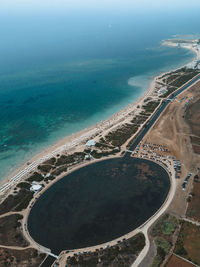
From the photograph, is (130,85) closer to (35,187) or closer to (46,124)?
(46,124)

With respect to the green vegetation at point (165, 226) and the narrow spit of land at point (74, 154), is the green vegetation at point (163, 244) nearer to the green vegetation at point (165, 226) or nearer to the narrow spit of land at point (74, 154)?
the green vegetation at point (165, 226)

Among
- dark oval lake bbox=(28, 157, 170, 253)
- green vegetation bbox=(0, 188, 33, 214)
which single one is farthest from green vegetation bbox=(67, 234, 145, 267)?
green vegetation bbox=(0, 188, 33, 214)

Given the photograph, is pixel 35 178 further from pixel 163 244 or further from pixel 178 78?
pixel 178 78

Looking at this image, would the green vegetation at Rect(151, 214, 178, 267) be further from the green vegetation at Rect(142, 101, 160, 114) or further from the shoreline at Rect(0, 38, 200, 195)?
the green vegetation at Rect(142, 101, 160, 114)

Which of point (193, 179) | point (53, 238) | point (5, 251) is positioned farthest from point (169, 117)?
point (5, 251)

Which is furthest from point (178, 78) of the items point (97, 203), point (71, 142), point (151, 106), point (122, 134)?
point (97, 203)

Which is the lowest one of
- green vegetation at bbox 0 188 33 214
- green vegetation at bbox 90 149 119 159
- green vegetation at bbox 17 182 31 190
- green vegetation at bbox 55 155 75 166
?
green vegetation at bbox 0 188 33 214

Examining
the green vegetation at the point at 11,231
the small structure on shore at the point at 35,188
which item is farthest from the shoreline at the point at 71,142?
the green vegetation at the point at 11,231
